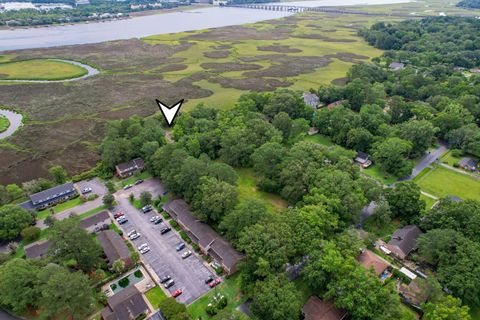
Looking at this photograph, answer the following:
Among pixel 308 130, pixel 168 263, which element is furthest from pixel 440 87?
pixel 168 263

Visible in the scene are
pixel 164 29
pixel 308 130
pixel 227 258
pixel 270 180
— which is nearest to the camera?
pixel 227 258

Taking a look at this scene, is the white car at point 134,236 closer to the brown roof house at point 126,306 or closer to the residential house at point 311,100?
the brown roof house at point 126,306

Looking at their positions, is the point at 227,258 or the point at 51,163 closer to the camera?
the point at 227,258

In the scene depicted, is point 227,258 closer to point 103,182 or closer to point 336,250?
point 336,250

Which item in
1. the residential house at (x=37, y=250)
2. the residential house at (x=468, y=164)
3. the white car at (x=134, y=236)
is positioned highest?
the residential house at (x=37, y=250)

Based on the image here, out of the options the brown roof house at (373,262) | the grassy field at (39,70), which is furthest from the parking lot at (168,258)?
the grassy field at (39,70)

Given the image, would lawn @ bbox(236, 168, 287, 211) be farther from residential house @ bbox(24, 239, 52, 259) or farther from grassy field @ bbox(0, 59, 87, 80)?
grassy field @ bbox(0, 59, 87, 80)

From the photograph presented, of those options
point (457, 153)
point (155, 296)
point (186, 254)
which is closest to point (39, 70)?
point (186, 254)
